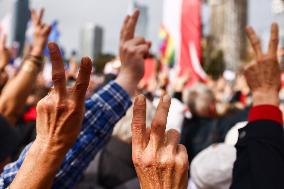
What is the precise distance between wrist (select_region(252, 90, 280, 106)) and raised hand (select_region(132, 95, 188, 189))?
0.67 m

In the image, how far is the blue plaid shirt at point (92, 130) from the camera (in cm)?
184

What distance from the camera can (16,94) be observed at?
255 cm

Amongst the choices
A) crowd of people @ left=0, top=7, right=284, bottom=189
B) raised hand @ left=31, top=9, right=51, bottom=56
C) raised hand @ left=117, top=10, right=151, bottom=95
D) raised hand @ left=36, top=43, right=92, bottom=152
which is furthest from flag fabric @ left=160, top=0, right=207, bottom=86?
raised hand @ left=36, top=43, right=92, bottom=152

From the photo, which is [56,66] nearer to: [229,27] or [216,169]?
[216,169]

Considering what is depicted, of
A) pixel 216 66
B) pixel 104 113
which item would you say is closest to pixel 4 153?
pixel 104 113

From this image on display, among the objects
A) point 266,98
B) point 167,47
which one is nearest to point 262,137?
point 266,98

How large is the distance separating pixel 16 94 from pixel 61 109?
1327 millimetres

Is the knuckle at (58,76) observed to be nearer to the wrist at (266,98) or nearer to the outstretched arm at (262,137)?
the outstretched arm at (262,137)

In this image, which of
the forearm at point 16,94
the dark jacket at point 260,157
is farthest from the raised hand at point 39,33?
the dark jacket at point 260,157

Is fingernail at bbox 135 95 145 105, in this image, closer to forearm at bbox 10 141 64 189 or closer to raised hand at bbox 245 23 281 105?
forearm at bbox 10 141 64 189

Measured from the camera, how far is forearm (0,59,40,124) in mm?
2518

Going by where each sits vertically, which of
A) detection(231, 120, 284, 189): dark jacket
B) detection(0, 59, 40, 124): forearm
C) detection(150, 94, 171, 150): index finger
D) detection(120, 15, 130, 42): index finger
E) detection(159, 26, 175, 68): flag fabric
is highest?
detection(120, 15, 130, 42): index finger

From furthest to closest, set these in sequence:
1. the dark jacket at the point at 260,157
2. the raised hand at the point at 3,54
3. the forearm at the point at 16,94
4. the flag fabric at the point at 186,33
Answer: the flag fabric at the point at 186,33 < the raised hand at the point at 3,54 < the forearm at the point at 16,94 < the dark jacket at the point at 260,157

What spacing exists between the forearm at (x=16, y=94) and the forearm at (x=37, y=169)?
125 cm
